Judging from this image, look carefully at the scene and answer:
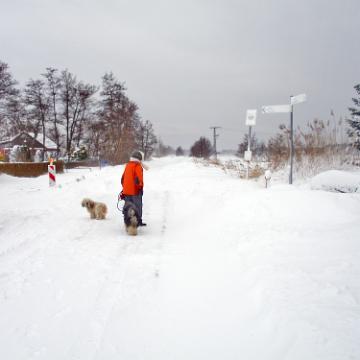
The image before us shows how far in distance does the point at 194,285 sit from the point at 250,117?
8.78 metres

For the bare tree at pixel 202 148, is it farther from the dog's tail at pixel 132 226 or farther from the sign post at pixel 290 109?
the dog's tail at pixel 132 226

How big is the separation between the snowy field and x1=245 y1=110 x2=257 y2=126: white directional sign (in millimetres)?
4812

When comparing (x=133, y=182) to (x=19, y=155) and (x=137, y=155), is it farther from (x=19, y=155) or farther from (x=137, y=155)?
(x=19, y=155)

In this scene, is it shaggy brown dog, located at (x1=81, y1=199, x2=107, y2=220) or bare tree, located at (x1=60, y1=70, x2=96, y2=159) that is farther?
bare tree, located at (x1=60, y1=70, x2=96, y2=159)

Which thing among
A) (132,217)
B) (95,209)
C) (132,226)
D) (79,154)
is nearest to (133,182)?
(132,217)

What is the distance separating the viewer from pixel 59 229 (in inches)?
271

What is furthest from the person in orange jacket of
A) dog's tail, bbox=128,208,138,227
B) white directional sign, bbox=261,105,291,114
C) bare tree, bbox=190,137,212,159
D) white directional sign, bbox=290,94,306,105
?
bare tree, bbox=190,137,212,159

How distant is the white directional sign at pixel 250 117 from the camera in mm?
11742

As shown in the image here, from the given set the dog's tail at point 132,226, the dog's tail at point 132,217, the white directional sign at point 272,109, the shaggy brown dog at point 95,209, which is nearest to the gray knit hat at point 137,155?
the dog's tail at point 132,217

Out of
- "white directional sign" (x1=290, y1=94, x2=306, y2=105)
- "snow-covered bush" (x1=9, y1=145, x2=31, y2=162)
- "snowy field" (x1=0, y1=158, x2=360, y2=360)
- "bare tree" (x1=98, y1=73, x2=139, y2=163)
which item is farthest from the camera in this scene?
"bare tree" (x1=98, y1=73, x2=139, y2=163)

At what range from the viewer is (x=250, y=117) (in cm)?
1183

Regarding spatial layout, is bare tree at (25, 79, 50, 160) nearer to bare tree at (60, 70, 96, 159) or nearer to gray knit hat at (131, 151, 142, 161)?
bare tree at (60, 70, 96, 159)

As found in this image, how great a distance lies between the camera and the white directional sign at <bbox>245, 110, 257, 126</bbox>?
1174 centimetres

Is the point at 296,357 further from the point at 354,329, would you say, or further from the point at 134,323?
the point at 134,323
